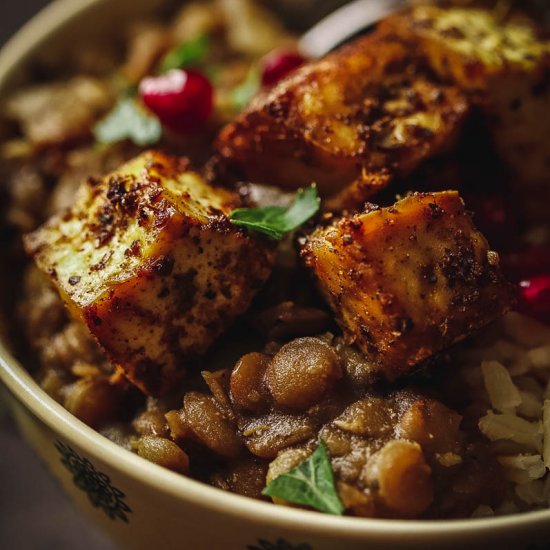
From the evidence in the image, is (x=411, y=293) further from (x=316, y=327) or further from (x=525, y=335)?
(x=525, y=335)

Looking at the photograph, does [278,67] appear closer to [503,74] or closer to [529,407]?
[503,74]

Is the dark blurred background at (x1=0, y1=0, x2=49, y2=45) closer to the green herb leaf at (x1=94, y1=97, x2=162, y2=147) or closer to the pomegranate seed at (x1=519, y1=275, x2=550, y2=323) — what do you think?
the green herb leaf at (x1=94, y1=97, x2=162, y2=147)

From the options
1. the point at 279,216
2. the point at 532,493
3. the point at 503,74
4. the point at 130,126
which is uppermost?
the point at 130,126

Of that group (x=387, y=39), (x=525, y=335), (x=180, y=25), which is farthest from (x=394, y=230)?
(x=180, y=25)

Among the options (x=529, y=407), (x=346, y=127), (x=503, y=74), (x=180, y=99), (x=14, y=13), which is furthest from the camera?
(x=14, y=13)

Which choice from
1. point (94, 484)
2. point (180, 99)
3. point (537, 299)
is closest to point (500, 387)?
point (537, 299)

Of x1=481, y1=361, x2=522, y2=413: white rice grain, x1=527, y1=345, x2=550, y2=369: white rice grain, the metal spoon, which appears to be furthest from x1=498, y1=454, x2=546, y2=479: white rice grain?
the metal spoon
